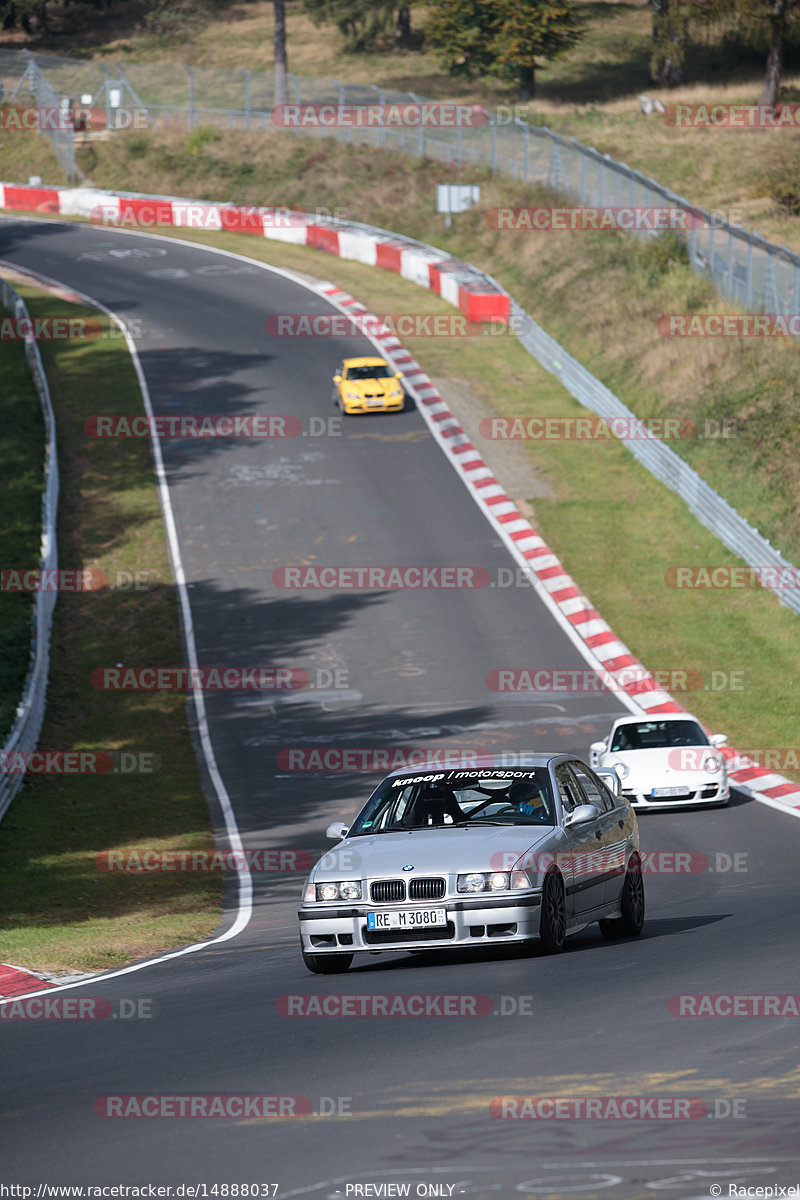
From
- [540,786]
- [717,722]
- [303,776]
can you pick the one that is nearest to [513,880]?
[540,786]

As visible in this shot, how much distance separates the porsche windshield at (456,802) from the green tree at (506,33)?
7182 cm

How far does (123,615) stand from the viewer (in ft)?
103

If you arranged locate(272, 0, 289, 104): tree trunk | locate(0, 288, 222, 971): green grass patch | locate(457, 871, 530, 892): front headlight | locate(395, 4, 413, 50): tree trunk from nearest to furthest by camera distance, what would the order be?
locate(457, 871, 530, 892): front headlight
locate(0, 288, 222, 971): green grass patch
locate(272, 0, 289, 104): tree trunk
locate(395, 4, 413, 50): tree trunk

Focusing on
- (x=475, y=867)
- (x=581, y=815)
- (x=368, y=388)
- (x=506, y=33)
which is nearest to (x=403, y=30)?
(x=506, y=33)

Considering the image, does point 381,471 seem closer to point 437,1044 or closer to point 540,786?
point 540,786

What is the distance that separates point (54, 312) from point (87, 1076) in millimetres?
45859

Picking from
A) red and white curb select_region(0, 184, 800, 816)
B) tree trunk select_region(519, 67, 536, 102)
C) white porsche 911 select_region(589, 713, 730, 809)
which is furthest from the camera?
tree trunk select_region(519, 67, 536, 102)

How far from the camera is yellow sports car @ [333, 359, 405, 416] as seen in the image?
136ft

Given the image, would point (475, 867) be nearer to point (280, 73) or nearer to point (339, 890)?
point (339, 890)

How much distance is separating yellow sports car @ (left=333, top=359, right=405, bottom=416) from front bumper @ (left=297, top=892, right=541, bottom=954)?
31.3 m

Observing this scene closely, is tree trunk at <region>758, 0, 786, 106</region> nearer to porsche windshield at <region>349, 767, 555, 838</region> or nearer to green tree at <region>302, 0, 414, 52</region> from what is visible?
green tree at <region>302, 0, 414, 52</region>

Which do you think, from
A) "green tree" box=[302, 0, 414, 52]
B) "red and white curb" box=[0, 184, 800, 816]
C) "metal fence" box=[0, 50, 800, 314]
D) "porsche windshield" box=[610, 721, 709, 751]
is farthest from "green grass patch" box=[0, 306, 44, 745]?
"green tree" box=[302, 0, 414, 52]

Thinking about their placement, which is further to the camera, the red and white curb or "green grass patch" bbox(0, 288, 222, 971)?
the red and white curb

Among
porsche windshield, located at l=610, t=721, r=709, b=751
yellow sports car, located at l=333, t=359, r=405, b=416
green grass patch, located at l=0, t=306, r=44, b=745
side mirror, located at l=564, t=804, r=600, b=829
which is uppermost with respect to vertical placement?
side mirror, located at l=564, t=804, r=600, b=829
